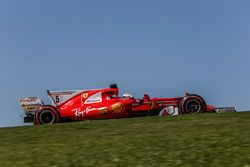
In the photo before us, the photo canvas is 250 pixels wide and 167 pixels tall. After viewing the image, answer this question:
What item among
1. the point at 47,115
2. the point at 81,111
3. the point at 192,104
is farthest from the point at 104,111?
the point at 192,104

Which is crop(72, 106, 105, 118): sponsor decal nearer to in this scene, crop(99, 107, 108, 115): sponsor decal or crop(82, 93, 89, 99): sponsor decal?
crop(99, 107, 108, 115): sponsor decal

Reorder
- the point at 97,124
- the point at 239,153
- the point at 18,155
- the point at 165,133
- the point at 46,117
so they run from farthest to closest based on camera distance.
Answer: the point at 46,117
the point at 97,124
the point at 165,133
the point at 18,155
the point at 239,153

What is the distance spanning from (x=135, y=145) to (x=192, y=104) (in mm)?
11045

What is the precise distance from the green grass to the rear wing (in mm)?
9289

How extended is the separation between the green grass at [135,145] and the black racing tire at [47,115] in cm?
767

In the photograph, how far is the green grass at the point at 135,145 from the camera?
9195 millimetres

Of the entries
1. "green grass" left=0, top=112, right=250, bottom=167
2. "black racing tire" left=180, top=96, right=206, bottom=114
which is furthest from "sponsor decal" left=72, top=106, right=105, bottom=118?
"green grass" left=0, top=112, right=250, bottom=167

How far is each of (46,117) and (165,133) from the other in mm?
11254

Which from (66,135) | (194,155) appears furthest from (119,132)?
(194,155)

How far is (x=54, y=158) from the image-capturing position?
1001cm

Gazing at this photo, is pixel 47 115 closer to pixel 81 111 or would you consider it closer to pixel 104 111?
pixel 81 111

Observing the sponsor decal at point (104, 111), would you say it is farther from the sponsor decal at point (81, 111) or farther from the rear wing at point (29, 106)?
the rear wing at point (29, 106)

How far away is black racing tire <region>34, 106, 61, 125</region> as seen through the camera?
21.9 meters

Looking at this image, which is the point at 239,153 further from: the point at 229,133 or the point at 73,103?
the point at 73,103
